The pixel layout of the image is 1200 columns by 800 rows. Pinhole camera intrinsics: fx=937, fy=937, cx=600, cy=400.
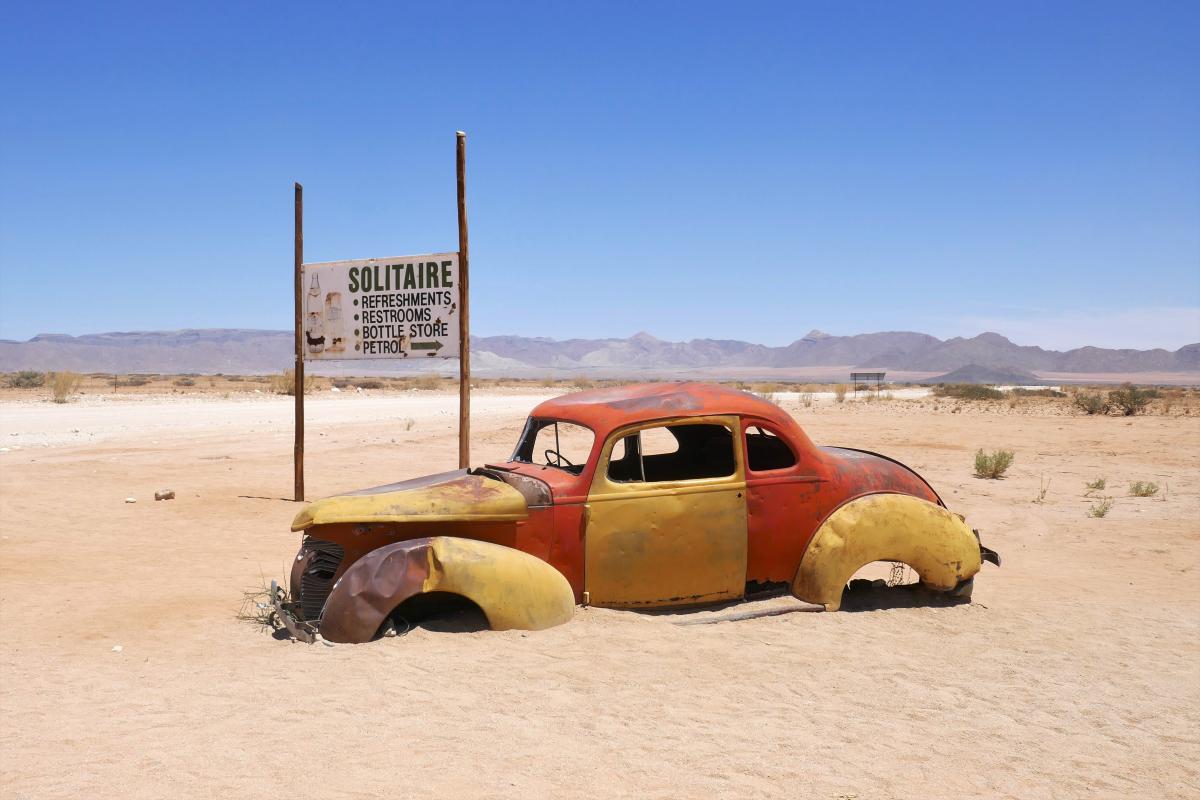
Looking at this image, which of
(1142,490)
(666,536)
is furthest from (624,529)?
(1142,490)

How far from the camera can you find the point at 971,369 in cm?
16112

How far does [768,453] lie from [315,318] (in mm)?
7737

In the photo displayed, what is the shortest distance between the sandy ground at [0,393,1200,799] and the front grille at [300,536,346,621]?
32 cm

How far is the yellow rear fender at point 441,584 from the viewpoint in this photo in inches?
208

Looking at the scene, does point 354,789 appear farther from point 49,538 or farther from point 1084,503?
point 1084,503

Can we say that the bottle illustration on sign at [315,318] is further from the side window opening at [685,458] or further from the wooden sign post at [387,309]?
the side window opening at [685,458]

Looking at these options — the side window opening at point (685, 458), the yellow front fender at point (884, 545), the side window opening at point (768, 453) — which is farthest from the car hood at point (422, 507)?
the yellow front fender at point (884, 545)

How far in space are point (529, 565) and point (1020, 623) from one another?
141 inches

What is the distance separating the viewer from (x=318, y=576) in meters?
5.82

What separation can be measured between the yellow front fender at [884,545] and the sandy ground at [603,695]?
0.23 m

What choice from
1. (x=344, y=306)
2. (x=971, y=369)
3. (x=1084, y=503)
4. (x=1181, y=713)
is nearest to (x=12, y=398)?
(x=344, y=306)

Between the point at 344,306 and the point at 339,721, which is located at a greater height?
the point at 344,306

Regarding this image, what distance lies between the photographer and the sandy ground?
394 cm

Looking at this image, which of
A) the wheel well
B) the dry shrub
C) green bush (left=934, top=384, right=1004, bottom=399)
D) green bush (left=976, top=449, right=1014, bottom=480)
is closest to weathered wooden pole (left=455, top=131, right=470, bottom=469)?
the wheel well
